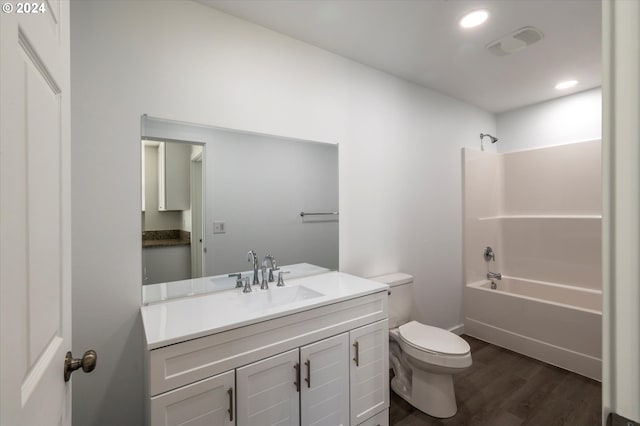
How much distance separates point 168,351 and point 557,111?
13.5ft

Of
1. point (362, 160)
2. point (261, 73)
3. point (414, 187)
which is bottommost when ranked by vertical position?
point (414, 187)

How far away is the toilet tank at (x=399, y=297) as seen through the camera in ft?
7.45

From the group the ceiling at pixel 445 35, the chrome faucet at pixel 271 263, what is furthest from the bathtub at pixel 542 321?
the chrome faucet at pixel 271 263

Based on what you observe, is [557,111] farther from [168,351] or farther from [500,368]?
[168,351]

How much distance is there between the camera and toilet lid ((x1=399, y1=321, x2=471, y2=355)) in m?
1.87

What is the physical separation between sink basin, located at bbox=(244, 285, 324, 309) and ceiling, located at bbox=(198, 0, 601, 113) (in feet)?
5.48

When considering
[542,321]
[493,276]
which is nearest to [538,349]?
[542,321]

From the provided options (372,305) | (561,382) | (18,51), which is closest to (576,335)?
(561,382)

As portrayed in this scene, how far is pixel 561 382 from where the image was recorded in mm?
2305

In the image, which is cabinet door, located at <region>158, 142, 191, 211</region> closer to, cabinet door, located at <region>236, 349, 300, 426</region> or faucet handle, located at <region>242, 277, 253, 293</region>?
faucet handle, located at <region>242, 277, 253, 293</region>

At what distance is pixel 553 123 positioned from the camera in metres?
3.16

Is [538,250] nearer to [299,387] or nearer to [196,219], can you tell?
[299,387]

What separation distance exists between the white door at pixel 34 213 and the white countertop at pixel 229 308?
0.39 m

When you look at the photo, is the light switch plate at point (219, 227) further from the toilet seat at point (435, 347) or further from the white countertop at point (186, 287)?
the toilet seat at point (435, 347)
